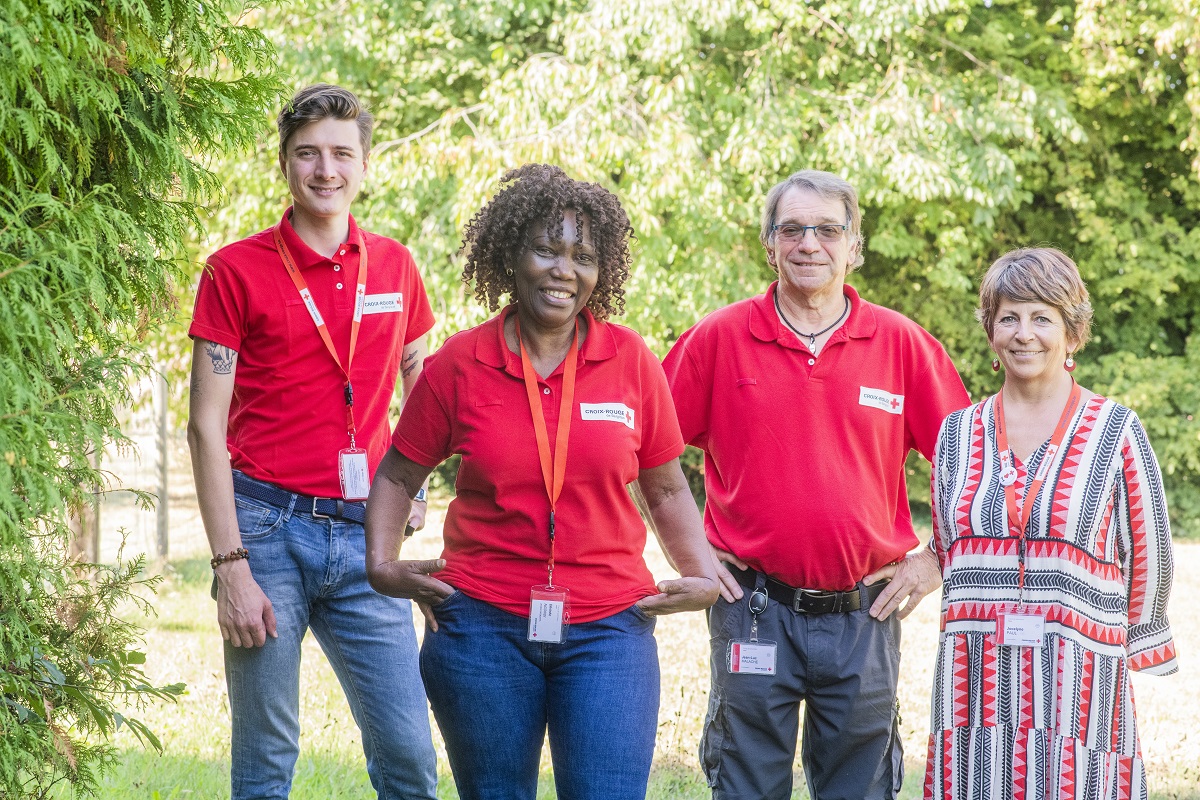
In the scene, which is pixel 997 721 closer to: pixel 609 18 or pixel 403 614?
pixel 403 614

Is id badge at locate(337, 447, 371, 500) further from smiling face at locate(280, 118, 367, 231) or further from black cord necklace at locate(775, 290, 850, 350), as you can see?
black cord necklace at locate(775, 290, 850, 350)

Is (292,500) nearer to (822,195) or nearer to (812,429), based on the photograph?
(812,429)

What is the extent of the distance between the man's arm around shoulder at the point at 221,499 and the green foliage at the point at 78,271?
31 cm

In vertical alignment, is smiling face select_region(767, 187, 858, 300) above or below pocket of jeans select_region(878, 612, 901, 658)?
above

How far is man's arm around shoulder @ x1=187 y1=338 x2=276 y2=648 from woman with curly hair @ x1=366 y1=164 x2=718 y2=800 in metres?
0.45

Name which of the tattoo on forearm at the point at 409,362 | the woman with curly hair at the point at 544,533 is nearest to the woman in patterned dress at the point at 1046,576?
the woman with curly hair at the point at 544,533

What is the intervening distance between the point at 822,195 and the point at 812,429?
728mm

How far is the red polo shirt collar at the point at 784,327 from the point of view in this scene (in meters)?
3.66

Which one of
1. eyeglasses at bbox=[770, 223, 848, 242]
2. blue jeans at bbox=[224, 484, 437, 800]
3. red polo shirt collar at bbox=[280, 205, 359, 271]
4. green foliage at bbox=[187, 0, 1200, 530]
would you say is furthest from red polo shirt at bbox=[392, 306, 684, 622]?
green foliage at bbox=[187, 0, 1200, 530]

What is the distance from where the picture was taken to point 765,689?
3.55m

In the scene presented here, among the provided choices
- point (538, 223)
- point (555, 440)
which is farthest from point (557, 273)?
point (555, 440)

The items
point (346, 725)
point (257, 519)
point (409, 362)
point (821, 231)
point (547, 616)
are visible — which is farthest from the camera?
point (346, 725)

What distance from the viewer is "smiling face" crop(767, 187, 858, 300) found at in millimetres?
3633

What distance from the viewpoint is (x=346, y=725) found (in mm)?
6227
